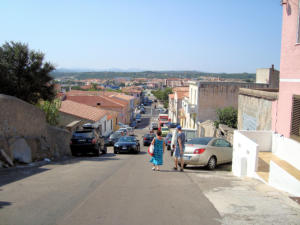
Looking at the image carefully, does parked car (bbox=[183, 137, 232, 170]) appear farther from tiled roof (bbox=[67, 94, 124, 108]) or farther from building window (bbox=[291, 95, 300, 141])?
tiled roof (bbox=[67, 94, 124, 108])

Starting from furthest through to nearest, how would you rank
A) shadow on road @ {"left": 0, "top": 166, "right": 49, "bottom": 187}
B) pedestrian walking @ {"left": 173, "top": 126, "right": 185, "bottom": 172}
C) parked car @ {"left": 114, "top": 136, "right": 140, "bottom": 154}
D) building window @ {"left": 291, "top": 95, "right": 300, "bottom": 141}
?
parked car @ {"left": 114, "top": 136, "right": 140, "bottom": 154} < pedestrian walking @ {"left": 173, "top": 126, "right": 185, "bottom": 172} < building window @ {"left": 291, "top": 95, "right": 300, "bottom": 141} < shadow on road @ {"left": 0, "top": 166, "right": 49, "bottom": 187}

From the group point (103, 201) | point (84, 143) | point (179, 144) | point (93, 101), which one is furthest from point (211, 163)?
point (93, 101)

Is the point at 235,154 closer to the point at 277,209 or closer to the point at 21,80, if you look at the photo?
the point at 277,209

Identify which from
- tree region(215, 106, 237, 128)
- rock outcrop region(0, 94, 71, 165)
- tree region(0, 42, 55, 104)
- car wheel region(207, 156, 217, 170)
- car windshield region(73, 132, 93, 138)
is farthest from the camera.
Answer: tree region(215, 106, 237, 128)

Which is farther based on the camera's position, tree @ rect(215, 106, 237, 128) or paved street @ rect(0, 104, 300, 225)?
tree @ rect(215, 106, 237, 128)

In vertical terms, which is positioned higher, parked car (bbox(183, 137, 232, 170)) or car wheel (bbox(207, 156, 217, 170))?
parked car (bbox(183, 137, 232, 170))

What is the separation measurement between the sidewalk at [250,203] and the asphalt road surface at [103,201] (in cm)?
27

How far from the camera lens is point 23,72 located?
18.5 meters

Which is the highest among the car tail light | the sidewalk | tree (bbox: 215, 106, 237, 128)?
the sidewalk

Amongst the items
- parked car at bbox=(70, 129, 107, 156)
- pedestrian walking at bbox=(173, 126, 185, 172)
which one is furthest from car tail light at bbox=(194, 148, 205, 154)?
parked car at bbox=(70, 129, 107, 156)

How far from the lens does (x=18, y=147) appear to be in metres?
13.9

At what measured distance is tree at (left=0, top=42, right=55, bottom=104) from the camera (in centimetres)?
1799

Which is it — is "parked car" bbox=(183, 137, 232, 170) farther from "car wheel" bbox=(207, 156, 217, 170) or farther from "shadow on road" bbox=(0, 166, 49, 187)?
"shadow on road" bbox=(0, 166, 49, 187)

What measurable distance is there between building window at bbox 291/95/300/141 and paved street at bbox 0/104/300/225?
224cm
